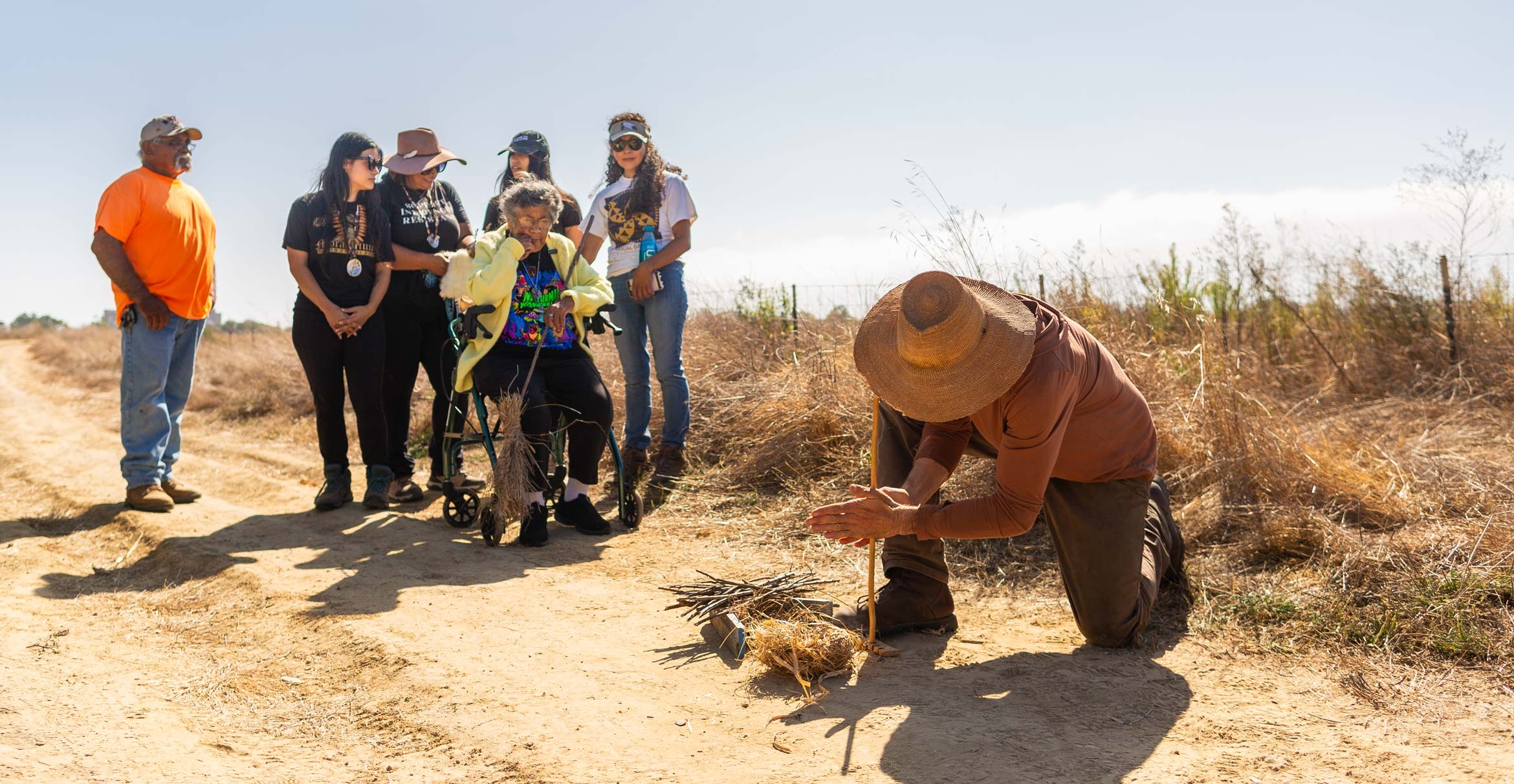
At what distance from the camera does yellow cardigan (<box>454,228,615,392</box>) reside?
16.9ft

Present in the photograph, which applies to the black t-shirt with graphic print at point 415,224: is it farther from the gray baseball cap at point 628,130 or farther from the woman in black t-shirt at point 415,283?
the gray baseball cap at point 628,130

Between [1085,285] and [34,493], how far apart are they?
6.75 meters

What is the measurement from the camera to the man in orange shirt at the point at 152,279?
19.1ft

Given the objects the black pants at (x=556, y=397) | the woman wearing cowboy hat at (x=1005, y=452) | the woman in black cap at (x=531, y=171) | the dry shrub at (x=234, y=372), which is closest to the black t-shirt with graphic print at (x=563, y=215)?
the woman in black cap at (x=531, y=171)

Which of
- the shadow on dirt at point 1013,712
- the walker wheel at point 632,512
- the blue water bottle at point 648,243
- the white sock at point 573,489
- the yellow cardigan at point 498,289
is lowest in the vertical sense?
the shadow on dirt at point 1013,712

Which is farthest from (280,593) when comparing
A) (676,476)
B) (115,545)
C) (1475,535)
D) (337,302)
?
(1475,535)

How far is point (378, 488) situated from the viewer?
19.3 ft

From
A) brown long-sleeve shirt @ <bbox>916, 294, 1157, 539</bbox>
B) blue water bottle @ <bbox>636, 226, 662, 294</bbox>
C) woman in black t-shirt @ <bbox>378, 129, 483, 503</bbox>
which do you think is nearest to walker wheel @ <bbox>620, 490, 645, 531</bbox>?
woman in black t-shirt @ <bbox>378, 129, 483, 503</bbox>

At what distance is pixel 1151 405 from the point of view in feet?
18.2

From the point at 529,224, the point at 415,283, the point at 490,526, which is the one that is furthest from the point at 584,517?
the point at 415,283

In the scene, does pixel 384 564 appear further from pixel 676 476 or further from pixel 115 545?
pixel 676 476

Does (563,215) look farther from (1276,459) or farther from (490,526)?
(1276,459)

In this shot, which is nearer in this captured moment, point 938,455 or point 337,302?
point 938,455

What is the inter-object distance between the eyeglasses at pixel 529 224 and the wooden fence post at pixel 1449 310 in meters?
6.60
